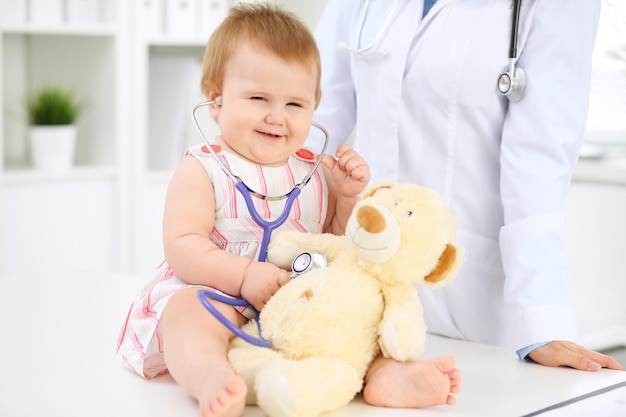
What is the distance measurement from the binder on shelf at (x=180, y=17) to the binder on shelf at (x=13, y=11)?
52cm

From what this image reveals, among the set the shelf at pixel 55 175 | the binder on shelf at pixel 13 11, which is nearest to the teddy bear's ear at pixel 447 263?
the shelf at pixel 55 175

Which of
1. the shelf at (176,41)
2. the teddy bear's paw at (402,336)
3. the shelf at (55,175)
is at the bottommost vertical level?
the shelf at (55,175)

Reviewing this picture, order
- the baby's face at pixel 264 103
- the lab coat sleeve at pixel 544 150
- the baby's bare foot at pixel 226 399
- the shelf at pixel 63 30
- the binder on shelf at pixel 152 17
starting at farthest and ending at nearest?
the binder on shelf at pixel 152 17 < the shelf at pixel 63 30 < the lab coat sleeve at pixel 544 150 < the baby's face at pixel 264 103 < the baby's bare foot at pixel 226 399

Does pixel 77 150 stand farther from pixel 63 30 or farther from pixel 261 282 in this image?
pixel 261 282

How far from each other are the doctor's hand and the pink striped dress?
34cm

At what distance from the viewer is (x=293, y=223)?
3.36 ft

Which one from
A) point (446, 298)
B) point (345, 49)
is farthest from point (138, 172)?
point (446, 298)

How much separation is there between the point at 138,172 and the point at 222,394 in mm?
2200

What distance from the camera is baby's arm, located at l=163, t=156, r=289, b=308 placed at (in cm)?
91

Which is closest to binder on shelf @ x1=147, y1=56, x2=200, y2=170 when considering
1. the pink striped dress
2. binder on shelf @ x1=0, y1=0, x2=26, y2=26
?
binder on shelf @ x1=0, y1=0, x2=26, y2=26

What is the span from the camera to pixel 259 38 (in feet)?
3.21

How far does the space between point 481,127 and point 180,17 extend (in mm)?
1948

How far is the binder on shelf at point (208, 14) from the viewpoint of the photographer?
9.98 ft

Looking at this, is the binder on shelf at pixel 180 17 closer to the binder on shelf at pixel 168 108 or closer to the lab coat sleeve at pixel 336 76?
the binder on shelf at pixel 168 108
